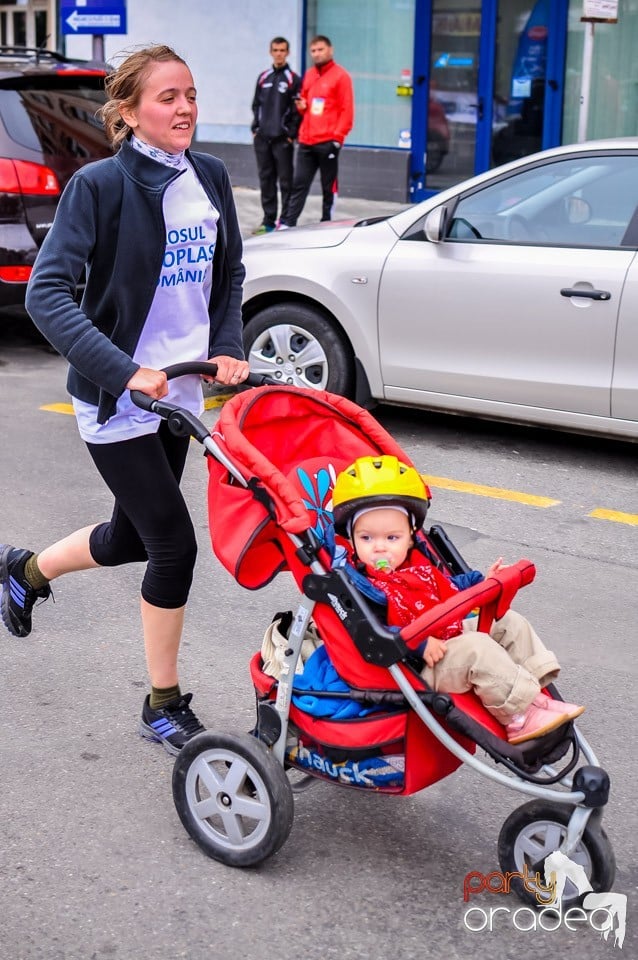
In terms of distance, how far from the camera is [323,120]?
531 inches

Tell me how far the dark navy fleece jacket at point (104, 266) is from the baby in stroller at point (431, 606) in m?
0.69

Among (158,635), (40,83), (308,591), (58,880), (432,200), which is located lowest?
(58,880)

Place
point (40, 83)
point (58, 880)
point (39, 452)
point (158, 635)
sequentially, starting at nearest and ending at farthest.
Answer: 1. point (58, 880)
2. point (158, 635)
3. point (39, 452)
4. point (40, 83)

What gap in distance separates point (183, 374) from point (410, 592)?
0.86m

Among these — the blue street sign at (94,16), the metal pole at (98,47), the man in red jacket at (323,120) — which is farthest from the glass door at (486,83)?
the blue street sign at (94,16)

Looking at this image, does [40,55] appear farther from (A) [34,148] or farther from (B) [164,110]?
(B) [164,110]

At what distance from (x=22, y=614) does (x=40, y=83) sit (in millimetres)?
5808

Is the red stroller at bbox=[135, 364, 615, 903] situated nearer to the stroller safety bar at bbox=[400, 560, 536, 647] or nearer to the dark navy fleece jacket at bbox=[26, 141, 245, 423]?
the stroller safety bar at bbox=[400, 560, 536, 647]

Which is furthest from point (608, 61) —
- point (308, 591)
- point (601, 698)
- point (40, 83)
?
point (308, 591)

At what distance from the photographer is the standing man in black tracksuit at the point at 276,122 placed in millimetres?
13672

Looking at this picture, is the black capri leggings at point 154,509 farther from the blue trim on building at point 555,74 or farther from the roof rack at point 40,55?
the blue trim on building at point 555,74

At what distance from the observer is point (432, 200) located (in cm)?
698

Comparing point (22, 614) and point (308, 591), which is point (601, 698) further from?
point (22, 614)

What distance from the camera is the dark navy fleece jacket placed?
3.28 m
